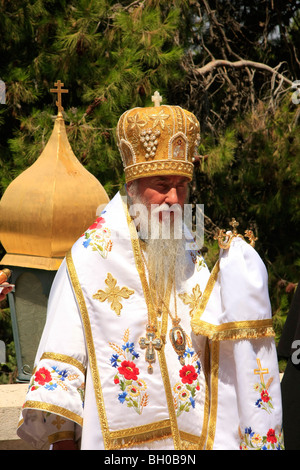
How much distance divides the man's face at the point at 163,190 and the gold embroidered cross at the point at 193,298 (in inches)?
16.2

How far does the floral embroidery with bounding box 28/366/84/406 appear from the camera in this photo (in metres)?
3.07

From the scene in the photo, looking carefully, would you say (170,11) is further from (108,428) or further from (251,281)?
(108,428)

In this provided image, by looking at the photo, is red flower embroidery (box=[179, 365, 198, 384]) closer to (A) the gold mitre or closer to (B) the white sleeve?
(B) the white sleeve

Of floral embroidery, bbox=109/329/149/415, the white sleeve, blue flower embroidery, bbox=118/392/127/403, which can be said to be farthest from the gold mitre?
blue flower embroidery, bbox=118/392/127/403

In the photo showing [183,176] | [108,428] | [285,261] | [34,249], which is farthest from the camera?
[285,261]

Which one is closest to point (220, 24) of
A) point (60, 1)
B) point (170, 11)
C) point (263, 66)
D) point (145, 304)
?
point (263, 66)

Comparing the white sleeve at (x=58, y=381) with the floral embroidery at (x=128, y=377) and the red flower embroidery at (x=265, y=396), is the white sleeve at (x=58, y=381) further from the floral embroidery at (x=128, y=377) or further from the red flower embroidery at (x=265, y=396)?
the red flower embroidery at (x=265, y=396)

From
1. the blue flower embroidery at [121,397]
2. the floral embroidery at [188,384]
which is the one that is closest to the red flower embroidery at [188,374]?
the floral embroidery at [188,384]

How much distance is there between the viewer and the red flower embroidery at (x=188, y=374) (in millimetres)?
3258

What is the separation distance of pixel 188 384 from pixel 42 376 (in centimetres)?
65

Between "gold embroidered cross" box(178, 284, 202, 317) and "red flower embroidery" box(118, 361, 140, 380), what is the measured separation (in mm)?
382

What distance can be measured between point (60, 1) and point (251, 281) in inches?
170

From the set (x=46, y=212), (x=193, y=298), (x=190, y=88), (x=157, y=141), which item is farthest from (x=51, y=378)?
(x=190, y=88)

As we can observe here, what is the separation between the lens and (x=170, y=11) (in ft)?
21.4
